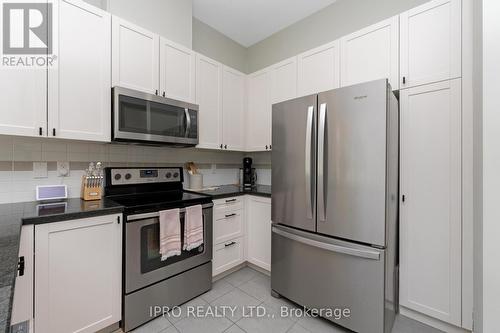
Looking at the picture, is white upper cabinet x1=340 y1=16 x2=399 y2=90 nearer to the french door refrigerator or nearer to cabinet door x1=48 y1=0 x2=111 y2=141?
the french door refrigerator

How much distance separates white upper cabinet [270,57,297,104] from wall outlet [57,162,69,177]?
2080 mm

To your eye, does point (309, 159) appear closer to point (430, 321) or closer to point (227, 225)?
point (227, 225)

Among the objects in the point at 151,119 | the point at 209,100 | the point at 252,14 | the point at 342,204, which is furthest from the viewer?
the point at 252,14

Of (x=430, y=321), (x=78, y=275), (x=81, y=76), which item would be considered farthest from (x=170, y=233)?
(x=430, y=321)

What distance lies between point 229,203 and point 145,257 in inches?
36.8

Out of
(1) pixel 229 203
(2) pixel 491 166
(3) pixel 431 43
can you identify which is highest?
(3) pixel 431 43

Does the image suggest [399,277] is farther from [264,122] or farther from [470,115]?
[264,122]

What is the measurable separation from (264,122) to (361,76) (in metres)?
1.13

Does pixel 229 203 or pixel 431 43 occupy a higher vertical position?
pixel 431 43

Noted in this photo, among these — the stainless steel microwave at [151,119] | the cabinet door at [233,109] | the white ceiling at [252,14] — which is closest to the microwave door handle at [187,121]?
the stainless steel microwave at [151,119]

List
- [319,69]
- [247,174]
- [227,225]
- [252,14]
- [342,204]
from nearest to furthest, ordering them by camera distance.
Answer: [342,204], [319,69], [227,225], [252,14], [247,174]

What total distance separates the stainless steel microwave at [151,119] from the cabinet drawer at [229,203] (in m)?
0.63

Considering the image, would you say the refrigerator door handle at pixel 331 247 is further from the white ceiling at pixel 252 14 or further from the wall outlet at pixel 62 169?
the white ceiling at pixel 252 14

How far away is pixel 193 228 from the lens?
191 cm
